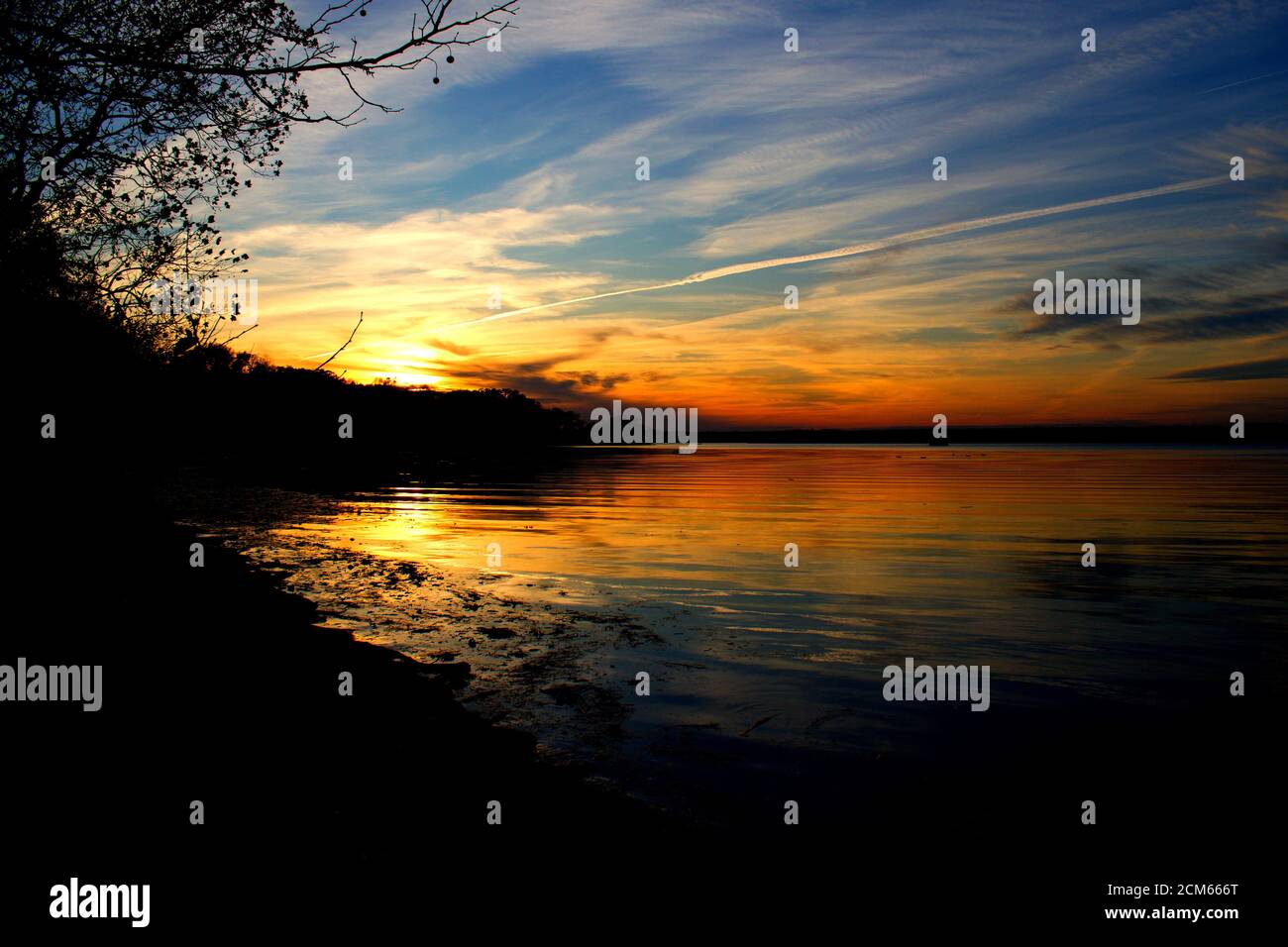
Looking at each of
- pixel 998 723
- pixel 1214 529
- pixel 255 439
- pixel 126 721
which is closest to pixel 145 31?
pixel 255 439

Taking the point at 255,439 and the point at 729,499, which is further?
the point at 729,499

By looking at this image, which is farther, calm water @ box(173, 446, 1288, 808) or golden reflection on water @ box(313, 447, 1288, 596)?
golden reflection on water @ box(313, 447, 1288, 596)

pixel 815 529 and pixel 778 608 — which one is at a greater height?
pixel 815 529

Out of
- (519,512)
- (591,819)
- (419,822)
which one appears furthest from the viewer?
(519,512)

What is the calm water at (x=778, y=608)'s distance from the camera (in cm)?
1169

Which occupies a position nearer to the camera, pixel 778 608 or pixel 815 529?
pixel 778 608

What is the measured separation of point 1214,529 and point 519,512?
30176mm

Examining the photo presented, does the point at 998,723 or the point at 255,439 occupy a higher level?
the point at 255,439

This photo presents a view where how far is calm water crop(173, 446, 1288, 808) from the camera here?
38.3 ft

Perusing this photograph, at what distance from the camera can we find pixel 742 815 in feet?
27.3

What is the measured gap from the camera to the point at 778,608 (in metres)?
18.5

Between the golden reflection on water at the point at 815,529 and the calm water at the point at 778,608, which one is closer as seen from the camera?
the calm water at the point at 778,608

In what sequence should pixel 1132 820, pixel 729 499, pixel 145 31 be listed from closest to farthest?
pixel 1132 820
pixel 145 31
pixel 729 499
